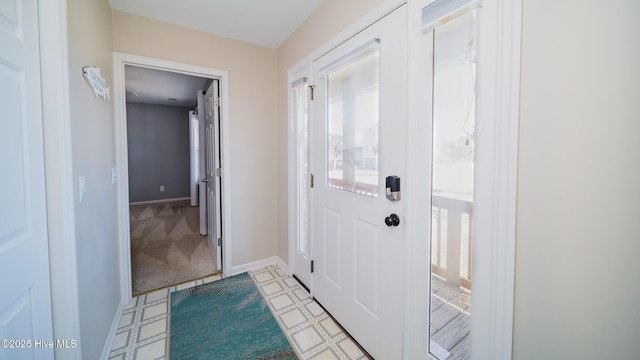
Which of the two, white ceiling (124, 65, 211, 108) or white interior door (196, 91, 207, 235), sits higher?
white ceiling (124, 65, 211, 108)

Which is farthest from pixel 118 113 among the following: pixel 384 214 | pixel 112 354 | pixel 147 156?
pixel 147 156

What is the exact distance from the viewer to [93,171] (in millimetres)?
1415

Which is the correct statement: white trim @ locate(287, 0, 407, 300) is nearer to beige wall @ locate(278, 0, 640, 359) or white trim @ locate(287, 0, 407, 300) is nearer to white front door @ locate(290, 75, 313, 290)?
white front door @ locate(290, 75, 313, 290)

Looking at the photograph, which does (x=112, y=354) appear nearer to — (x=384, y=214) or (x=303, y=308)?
(x=303, y=308)

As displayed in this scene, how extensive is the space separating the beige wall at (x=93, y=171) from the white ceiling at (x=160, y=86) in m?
1.66

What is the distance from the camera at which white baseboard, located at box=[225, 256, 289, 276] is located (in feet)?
8.46

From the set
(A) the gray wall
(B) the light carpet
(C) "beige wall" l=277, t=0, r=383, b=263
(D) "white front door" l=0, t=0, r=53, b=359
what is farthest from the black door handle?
(A) the gray wall

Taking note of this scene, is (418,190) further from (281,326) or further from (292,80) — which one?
(292,80)

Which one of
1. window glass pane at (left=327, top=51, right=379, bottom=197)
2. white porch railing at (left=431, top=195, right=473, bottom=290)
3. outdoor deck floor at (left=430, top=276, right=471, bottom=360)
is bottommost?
outdoor deck floor at (left=430, top=276, right=471, bottom=360)

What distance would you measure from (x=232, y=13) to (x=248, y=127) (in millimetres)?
1013

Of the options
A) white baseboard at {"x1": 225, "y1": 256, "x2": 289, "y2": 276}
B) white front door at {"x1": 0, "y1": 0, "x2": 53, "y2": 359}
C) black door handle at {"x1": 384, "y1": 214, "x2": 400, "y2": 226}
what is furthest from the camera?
white baseboard at {"x1": 225, "y1": 256, "x2": 289, "y2": 276}

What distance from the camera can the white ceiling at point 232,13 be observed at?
190 centimetres

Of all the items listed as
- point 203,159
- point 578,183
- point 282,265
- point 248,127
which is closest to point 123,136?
point 248,127

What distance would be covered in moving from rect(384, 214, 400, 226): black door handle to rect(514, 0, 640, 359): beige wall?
0.53 metres
